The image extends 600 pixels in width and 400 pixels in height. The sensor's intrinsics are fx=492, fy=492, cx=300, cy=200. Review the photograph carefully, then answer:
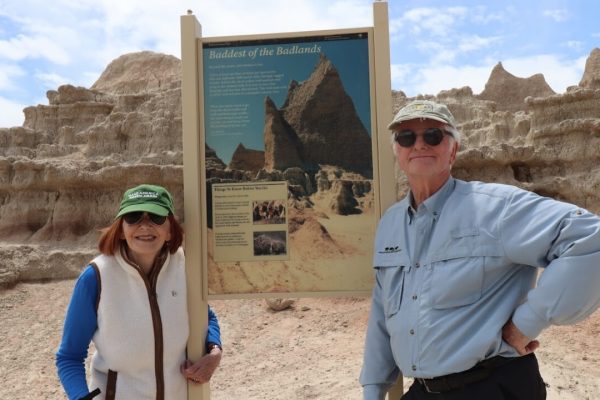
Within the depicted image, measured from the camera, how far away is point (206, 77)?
338cm

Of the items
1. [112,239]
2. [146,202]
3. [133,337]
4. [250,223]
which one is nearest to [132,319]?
[133,337]


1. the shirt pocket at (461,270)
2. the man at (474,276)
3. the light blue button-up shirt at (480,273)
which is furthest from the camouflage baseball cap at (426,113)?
the shirt pocket at (461,270)

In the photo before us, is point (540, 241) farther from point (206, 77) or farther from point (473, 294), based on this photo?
point (206, 77)

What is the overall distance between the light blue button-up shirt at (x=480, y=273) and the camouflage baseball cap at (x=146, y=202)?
52.9 inches

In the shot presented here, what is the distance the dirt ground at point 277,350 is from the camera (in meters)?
7.55

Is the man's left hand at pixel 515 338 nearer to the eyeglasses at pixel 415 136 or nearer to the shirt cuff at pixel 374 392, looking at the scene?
the shirt cuff at pixel 374 392

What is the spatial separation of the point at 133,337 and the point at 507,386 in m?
1.99

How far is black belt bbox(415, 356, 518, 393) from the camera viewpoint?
2.25 meters

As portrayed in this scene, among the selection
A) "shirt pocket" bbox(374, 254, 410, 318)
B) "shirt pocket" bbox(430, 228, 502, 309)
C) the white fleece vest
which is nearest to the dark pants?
"shirt pocket" bbox(430, 228, 502, 309)

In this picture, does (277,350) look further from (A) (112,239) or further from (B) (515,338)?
(B) (515,338)

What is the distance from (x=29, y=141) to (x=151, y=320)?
25.1 metres

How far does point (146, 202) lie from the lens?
115 inches

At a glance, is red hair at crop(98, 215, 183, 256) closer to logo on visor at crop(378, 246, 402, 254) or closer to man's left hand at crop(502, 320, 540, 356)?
logo on visor at crop(378, 246, 402, 254)

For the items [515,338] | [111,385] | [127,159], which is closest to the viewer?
[515,338]
